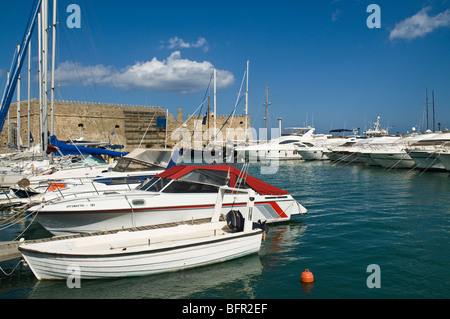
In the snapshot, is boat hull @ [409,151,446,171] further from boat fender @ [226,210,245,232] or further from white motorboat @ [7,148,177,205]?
boat fender @ [226,210,245,232]

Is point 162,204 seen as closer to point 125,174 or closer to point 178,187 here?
point 178,187

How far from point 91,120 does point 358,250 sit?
46.4m

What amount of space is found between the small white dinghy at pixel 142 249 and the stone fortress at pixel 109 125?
3679 cm

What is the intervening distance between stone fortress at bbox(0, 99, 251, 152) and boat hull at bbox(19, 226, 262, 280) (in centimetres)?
3749

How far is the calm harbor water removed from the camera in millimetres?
6906

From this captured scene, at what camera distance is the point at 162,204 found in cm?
974

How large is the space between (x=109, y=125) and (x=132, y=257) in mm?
47067

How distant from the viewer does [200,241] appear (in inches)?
302

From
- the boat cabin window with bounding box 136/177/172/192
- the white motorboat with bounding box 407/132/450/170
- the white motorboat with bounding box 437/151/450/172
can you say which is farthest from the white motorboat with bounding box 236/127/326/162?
the boat cabin window with bounding box 136/177/172/192

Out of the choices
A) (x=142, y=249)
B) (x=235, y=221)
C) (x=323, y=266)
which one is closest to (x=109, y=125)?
(x=235, y=221)

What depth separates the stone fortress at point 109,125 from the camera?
150ft

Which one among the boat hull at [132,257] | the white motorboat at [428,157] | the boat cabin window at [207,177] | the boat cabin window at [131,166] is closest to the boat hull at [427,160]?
the white motorboat at [428,157]
